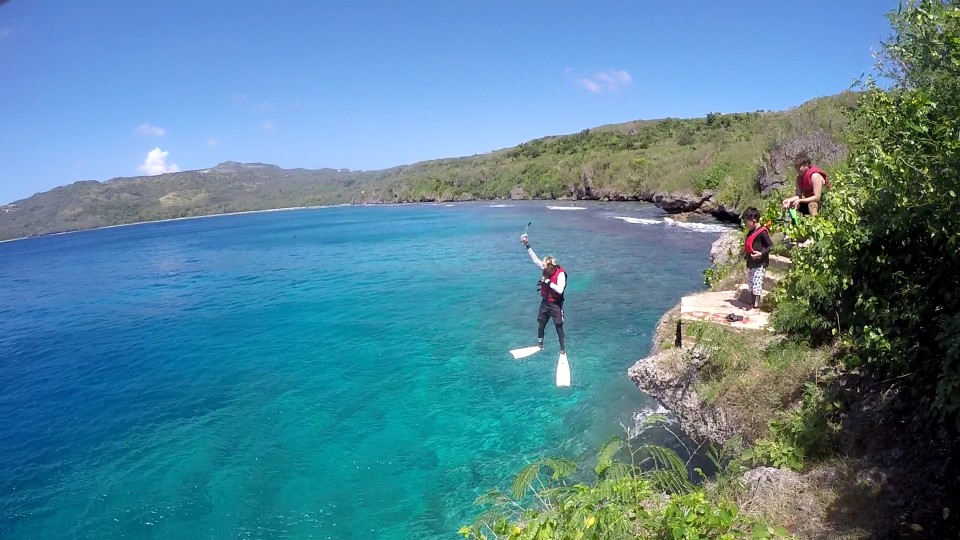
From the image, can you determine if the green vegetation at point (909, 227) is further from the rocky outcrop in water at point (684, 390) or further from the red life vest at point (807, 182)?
the red life vest at point (807, 182)

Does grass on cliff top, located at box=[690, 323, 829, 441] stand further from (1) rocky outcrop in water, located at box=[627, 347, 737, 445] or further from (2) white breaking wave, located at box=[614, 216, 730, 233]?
(2) white breaking wave, located at box=[614, 216, 730, 233]

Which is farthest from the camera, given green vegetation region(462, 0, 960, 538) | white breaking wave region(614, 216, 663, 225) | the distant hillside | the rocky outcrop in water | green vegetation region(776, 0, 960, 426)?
white breaking wave region(614, 216, 663, 225)

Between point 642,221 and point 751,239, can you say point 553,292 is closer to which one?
point 751,239

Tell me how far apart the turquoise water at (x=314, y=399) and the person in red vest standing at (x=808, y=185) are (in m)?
5.18

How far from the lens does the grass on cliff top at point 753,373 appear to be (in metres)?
6.87

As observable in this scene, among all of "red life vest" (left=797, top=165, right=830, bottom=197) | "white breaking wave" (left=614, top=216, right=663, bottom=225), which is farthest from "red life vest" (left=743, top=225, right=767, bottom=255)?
"white breaking wave" (left=614, top=216, right=663, bottom=225)

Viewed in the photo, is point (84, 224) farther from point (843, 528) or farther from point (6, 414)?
point (843, 528)

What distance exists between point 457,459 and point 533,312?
9786 mm

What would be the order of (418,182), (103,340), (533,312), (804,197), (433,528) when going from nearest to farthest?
1. (433,528)
2. (804,197)
3. (533,312)
4. (103,340)
5. (418,182)

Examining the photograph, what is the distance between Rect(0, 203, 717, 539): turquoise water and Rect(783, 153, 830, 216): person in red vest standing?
518cm

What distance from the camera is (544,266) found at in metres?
11.3

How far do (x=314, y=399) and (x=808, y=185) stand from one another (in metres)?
12.5

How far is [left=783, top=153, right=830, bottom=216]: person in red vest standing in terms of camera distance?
980 cm

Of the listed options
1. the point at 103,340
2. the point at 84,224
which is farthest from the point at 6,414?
the point at 84,224
